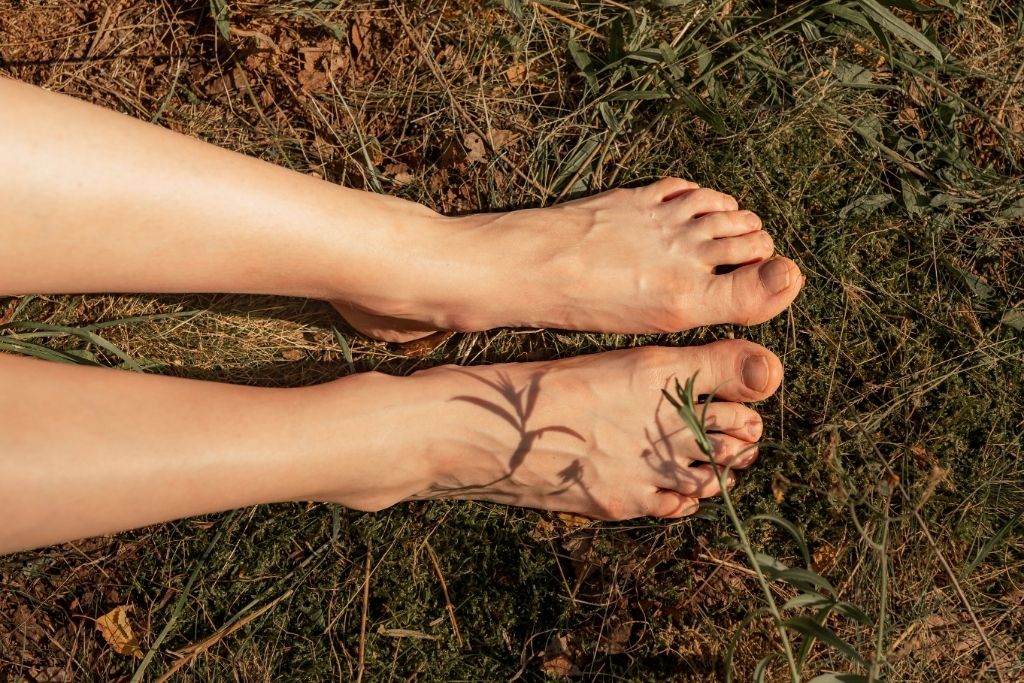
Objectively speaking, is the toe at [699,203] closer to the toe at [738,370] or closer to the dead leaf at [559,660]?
the toe at [738,370]

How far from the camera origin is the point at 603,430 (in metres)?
1.92

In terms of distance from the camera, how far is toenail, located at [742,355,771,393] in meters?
1.88

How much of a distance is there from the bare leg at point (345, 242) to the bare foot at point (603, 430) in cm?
12

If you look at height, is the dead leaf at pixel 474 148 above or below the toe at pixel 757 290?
above

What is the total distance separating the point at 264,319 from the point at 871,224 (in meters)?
1.65

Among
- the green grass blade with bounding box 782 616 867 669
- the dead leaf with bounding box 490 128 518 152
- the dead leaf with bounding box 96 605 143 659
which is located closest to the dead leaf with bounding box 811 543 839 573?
the green grass blade with bounding box 782 616 867 669

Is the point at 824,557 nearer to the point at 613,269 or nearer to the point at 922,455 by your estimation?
the point at 922,455

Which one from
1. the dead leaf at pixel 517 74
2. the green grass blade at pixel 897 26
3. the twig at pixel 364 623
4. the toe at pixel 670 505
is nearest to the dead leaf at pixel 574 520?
the toe at pixel 670 505

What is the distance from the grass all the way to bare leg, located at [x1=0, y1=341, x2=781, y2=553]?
0.13 m

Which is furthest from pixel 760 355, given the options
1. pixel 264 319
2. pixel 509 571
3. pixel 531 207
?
pixel 264 319

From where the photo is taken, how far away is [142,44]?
215 centimetres

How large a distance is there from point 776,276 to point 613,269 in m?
0.40

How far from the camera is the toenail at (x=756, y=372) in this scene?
1.88 metres

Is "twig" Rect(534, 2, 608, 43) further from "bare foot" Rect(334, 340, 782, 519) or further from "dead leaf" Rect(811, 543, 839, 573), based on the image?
"dead leaf" Rect(811, 543, 839, 573)
